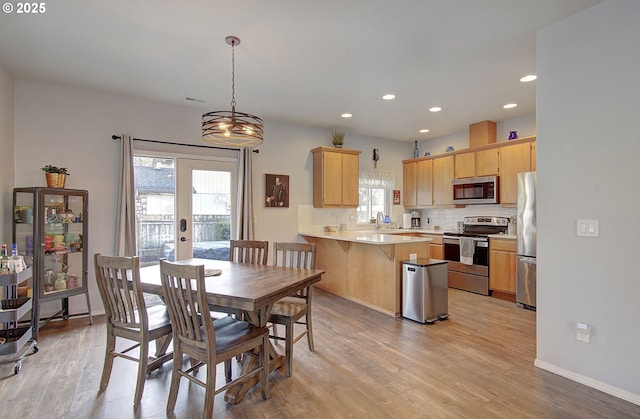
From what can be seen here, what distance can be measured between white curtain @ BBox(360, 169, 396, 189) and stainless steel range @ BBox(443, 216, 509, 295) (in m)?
1.60

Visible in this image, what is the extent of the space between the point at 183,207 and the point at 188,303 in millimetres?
2836

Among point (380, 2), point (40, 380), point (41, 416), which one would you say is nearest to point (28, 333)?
point (40, 380)

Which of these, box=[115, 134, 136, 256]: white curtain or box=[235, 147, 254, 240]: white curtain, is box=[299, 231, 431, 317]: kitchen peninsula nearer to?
box=[235, 147, 254, 240]: white curtain

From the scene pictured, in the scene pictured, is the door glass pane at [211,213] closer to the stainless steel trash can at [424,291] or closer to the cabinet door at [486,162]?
the stainless steel trash can at [424,291]

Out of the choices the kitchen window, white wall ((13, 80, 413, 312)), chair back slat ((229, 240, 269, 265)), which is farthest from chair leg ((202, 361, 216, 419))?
the kitchen window

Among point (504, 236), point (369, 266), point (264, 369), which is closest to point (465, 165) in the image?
point (504, 236)

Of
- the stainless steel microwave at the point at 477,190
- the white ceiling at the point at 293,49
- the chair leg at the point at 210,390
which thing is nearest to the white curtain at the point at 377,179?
the stainless steel microwave at the point at 477,190

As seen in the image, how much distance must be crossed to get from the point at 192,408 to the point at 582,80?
3.51 metres

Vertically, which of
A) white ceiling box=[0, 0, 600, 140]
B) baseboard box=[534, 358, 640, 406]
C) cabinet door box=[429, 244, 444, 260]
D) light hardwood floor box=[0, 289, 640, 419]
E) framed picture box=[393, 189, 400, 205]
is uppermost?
white ceiling box=[0, 0, 600, 140]

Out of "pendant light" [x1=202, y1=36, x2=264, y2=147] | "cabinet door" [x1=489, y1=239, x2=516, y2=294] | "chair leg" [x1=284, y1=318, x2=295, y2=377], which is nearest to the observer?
"chair leg" [x1=284, y1=318, x2=295, y2=377]

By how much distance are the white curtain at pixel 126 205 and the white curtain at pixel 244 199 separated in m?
1.33

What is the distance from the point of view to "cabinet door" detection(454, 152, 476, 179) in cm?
544

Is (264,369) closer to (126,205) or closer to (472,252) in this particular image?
(126,205)

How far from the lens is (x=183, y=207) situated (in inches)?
180
